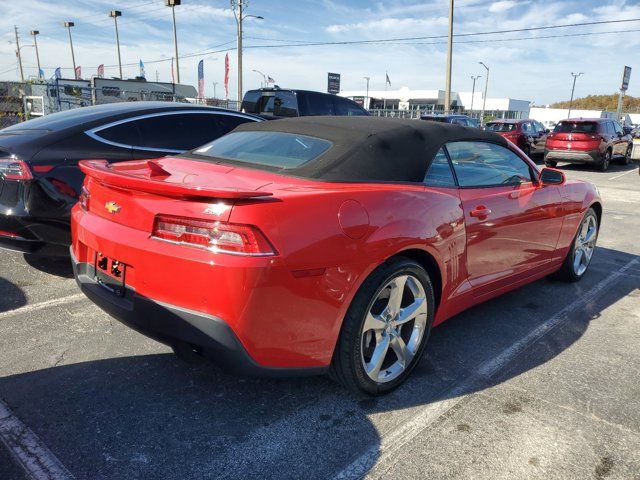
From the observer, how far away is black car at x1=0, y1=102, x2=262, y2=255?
3.99 meters

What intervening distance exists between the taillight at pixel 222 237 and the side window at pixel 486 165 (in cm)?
165

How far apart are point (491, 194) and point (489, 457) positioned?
1735 mm

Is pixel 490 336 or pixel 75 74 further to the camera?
pixel 75 74

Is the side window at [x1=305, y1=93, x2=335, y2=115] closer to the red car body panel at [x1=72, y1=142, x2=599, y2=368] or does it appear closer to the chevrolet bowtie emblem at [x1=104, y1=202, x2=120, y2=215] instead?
the red car body panel at [x1=72, y1=142, x2=599, y2=368]

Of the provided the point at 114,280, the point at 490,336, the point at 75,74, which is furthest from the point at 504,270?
the point at 75,74

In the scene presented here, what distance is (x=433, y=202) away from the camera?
9.55 ft

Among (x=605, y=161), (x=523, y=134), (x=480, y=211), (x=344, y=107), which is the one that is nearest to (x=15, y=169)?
(x=480, y=211)

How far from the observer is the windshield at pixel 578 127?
53.4ft

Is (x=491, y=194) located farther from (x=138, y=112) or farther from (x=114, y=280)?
(x=138, y=112)

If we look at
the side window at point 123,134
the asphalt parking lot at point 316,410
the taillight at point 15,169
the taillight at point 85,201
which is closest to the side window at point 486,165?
the asphalt parking lot at point 316,410

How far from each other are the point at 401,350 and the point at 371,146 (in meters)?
1.15

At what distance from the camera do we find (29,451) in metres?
2.20

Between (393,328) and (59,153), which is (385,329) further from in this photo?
(59,153)

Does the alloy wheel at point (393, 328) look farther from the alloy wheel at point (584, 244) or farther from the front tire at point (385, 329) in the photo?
the alloy wheel at point (584, 244)
